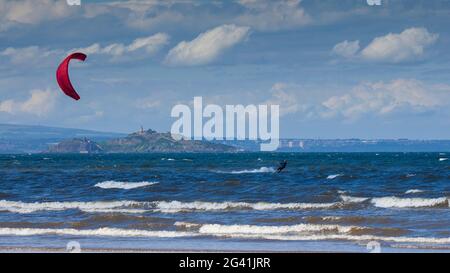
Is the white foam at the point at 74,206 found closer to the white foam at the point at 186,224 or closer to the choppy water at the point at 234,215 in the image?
the choppy water at the point at 234,215

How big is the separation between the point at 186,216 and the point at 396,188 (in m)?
14.9

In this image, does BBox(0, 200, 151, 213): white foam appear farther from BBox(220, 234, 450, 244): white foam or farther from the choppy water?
BBox(220, 234, 450, 244): white foam

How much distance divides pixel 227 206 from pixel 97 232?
878 centimetres

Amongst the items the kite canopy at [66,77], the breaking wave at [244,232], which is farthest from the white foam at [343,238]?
A: the kite canopy at [66,77]

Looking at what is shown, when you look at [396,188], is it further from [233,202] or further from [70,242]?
[70,242]

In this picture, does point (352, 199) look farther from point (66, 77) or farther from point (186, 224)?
point (66, 77)

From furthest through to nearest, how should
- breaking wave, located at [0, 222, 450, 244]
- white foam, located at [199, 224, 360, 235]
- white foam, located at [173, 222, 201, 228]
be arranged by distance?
white foam, located at [173, 222, 201, 228] < white foam, located at [199, 224, 360, 235] < breaking wave, located at [0, 222, 450, 244]

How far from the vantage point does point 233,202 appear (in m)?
33.6

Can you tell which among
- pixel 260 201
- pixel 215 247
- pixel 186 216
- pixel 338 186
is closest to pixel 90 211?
pixel 186 216

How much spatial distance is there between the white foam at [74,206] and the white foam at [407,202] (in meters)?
8.93

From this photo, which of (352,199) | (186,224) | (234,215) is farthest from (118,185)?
(186,224)

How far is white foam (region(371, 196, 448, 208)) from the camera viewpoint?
104ft

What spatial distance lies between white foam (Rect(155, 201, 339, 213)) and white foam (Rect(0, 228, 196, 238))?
6.01 m

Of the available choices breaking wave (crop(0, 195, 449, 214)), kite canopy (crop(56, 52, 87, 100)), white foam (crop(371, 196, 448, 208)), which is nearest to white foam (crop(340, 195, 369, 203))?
breaking wave (crop(0, 195, 449, 214))
